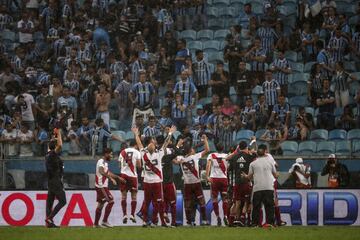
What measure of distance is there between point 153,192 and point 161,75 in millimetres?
8371

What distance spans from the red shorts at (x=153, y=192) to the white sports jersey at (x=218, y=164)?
1826 mm

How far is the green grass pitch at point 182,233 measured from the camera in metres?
22.1

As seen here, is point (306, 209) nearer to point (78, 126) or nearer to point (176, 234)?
point (176, 234)

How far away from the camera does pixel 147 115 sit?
101 feet

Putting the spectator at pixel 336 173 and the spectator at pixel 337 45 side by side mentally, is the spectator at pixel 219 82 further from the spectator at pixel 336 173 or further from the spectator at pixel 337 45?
the spectator at pixel 336 173

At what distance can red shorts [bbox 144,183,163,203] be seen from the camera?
25.4 metres

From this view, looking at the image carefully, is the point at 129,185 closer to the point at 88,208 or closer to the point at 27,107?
the point at 88,208

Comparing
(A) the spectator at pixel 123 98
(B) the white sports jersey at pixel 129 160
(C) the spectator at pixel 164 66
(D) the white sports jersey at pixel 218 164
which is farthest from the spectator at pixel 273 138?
(C) the spectator at pixel 164 66

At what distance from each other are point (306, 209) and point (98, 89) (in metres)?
8.69

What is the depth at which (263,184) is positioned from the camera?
24.0 m

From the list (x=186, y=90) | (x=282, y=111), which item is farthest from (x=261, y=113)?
(x=186, y=90)

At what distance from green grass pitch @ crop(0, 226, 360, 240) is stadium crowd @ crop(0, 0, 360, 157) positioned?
12.2 ft

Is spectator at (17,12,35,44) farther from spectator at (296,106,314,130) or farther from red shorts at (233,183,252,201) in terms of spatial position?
red shorts at (233,183,252,201)

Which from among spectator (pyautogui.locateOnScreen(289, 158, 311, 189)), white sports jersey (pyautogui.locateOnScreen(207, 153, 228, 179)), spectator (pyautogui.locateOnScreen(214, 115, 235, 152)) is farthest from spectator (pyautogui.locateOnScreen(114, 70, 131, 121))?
spectator (pyautogui.locateOnScreen(289, 158, 311, 189))
